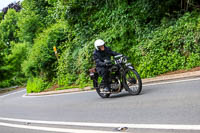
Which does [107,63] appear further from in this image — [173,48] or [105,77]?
[173,48]

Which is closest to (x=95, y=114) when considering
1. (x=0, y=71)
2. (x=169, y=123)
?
(x=169, y=123)

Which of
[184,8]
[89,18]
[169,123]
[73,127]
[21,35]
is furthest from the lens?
[21,35]

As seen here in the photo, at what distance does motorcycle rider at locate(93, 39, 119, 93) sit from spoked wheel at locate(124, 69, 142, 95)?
0.69 m

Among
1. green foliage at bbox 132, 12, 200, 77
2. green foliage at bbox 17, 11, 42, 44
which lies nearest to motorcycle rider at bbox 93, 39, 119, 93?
green foliage at bbox 132, 12, 200, 77

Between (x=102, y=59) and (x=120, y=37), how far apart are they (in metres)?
5.18

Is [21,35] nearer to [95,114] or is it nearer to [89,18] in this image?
[89,18]

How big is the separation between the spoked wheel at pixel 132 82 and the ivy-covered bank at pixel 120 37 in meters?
2.98

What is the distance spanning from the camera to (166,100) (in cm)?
557

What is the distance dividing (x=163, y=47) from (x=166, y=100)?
5.00 m

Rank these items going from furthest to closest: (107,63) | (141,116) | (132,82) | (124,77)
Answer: (107,63), (124,77), (132,82), (141,116)

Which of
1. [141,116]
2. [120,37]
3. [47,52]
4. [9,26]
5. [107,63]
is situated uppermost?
[9,26]

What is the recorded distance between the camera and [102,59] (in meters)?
7.38

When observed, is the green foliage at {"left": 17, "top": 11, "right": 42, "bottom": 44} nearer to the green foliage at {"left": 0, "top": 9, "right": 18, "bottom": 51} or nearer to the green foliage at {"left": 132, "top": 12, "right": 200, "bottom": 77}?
the green foliage at {"left": 132, "top": 12, "right": 200, "bottom": 77}

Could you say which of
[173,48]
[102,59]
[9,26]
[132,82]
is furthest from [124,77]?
[9,26]
